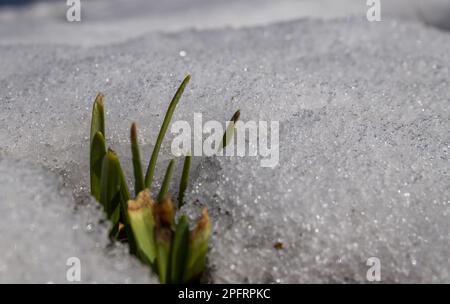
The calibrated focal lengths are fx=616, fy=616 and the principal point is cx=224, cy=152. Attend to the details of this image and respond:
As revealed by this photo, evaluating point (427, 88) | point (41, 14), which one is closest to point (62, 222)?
point (427, 88)

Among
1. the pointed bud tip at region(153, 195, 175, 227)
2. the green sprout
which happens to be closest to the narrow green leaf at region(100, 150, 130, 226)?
the green sprout

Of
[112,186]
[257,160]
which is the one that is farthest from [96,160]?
[257,160]

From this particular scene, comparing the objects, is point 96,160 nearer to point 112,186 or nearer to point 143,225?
point 112,186

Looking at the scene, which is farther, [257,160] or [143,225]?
[257,160]

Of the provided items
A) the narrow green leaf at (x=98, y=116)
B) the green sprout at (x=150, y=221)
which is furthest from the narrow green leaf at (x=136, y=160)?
the narrow green leaf at (x=98, y=116)

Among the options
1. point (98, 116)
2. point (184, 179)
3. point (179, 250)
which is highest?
point (98, 116)

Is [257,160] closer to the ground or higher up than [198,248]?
higher up

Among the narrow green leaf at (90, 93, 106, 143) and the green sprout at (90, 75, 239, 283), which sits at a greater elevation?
the narrow green leaf at (90, 93, 106, 143)

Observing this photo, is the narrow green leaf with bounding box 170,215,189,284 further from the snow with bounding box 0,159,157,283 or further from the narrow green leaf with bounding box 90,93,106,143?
the narrow green leaf with bounding box 90,93,106,143
